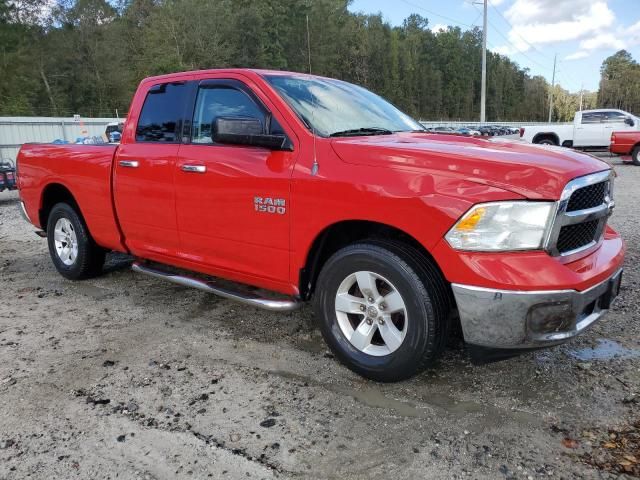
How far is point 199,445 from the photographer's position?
2566 millimetres

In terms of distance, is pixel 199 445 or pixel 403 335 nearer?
pixel 199 445

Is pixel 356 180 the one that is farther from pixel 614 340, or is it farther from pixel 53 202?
pixel 53 202

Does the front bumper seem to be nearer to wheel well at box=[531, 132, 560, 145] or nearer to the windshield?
the windshield

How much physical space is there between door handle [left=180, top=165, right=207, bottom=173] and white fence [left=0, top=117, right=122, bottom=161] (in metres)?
16.1

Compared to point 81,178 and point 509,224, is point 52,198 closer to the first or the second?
point 81,178

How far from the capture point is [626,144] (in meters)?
17.4

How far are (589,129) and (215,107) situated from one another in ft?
66.4

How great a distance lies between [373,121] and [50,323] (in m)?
3.12

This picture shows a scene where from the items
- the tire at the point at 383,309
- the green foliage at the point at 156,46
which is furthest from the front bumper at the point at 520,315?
the green foliage at the point at 156,46

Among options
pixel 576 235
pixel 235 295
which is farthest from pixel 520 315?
pixel 235 295

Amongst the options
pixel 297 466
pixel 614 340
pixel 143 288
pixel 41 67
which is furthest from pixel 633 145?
pixel 41 67

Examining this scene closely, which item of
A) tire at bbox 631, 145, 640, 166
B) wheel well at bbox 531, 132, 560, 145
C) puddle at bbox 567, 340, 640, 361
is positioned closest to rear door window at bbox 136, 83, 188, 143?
puddle at bbox 567, 340, 640, 361

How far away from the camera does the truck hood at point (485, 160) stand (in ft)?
8.38

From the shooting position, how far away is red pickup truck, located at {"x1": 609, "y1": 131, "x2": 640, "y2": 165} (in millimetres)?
17266
